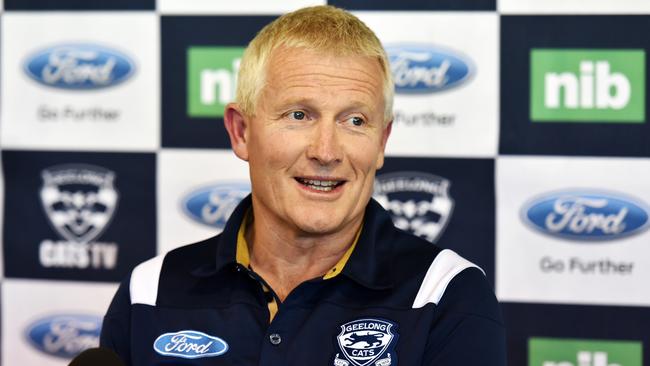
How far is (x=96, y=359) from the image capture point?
1.17 metres

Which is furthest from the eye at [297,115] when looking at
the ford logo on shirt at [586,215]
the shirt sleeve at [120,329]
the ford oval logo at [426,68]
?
the ford logo on shirt at [586,215]

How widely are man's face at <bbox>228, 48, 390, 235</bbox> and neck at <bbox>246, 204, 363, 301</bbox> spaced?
0.18ft

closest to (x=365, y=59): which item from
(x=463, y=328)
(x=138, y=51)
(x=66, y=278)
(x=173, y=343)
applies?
(x=463, y=328)

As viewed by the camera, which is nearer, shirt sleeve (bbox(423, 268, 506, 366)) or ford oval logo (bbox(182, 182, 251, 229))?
shirt sleeve (bbox(423, 268, 506, 366))

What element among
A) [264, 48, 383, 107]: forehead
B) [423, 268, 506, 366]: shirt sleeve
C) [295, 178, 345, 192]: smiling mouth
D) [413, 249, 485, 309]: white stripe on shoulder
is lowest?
[423, 268, 506, 366]: shirt sleeve

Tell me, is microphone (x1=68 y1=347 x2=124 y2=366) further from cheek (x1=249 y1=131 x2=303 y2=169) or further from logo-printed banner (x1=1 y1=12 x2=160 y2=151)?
logo-printed banner (x1=1 y1=12 x2=160 y2=151)

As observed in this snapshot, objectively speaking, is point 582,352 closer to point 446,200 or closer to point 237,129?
point 446,200

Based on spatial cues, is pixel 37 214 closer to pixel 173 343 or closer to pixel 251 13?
pixel 251 13

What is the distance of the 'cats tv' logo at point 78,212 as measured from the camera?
2.59 meters

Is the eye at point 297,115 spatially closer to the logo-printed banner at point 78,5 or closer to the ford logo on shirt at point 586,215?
the ford logo on shirt at point 586,215

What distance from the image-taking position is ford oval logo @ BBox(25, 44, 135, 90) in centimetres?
256

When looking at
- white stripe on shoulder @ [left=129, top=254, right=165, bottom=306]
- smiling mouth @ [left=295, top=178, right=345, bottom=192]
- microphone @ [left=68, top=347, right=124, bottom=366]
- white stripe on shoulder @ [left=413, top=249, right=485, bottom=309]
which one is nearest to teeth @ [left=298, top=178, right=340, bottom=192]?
smiling mouth @ [left=295, top=178, right=345, bottom=192]

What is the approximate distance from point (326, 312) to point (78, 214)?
131 cm

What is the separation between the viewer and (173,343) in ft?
5.10
